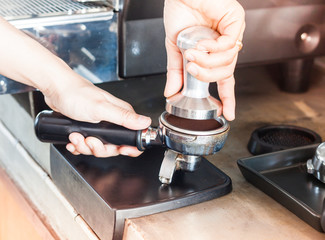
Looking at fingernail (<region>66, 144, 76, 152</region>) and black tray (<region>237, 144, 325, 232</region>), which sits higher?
fingernail (<region>66, 144, 76, 152</region>)

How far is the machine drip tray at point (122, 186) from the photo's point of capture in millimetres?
643

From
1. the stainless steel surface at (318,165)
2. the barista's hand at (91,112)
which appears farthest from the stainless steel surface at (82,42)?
the stainless steel surface at (318,165)

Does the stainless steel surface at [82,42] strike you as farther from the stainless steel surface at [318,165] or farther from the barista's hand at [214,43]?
the stainless steel surface at [318,165]

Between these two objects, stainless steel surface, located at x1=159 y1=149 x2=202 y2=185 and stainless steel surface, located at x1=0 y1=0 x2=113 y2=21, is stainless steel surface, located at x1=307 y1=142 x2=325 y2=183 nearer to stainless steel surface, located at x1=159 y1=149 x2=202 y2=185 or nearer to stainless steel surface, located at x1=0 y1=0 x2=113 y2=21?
stainless steel surface, located at x1=159 y1=149 x2=202 y2=185

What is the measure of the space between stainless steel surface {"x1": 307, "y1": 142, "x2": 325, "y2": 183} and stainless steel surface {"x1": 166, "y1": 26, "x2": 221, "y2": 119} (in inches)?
6.7

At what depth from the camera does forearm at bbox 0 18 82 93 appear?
27.2 inches

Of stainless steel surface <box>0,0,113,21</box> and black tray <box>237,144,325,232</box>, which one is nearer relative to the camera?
black tray <box>237,144,325,232</box>

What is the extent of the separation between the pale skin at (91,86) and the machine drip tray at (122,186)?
2 cm

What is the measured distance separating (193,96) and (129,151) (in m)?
0.15

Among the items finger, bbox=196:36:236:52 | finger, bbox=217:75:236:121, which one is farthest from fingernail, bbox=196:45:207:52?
finger, bbox=217:75:236:121

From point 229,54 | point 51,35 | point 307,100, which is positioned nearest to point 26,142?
point 51,35

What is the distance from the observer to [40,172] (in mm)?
856

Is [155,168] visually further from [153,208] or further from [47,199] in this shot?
[47,199]

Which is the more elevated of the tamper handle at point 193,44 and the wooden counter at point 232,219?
the tamper handle at point 193,44
